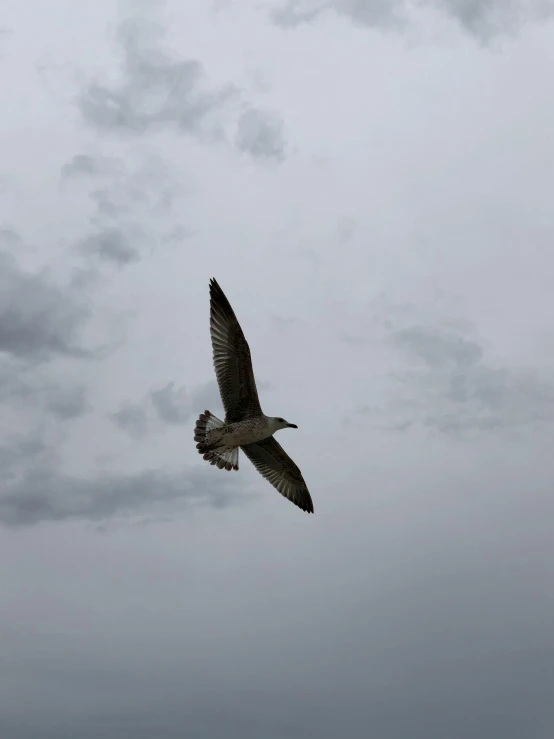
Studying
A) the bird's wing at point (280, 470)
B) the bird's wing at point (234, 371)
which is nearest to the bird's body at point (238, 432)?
the bird's wing at point (234, 371)

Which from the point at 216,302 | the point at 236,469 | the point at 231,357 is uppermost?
the point at 216,302

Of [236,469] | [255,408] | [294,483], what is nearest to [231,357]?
[255,408]

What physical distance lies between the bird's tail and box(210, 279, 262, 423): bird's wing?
57cm

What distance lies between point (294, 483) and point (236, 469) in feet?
11.3

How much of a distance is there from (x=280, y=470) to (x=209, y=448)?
380 centimetres

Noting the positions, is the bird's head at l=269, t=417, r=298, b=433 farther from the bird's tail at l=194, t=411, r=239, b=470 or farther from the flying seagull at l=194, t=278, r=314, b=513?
the bird's tail at l=194, t=411, r=239, b=470

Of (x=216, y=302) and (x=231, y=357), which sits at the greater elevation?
(x=216, y=302)

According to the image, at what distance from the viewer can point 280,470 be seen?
31.3 metres

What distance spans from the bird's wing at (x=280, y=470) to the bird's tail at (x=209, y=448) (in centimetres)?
176

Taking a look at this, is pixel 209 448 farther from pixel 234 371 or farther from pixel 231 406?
pixel 234 371

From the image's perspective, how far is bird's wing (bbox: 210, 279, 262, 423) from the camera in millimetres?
28406

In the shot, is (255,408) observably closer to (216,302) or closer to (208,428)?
(208,428)

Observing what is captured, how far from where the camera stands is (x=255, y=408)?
28.6 meters

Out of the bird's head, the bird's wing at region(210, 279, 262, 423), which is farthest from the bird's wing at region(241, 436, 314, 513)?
the bird's wing at region(210, 279, 262, 423)
